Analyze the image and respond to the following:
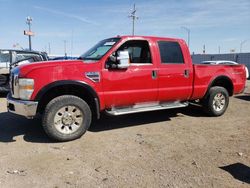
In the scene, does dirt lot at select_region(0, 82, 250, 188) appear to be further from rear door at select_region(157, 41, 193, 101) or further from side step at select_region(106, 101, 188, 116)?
rear door at select_region(157, 41, 193, 101)

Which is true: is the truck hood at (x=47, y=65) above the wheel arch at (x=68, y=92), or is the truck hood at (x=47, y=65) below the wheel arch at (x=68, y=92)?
above

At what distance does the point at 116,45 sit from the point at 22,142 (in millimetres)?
2707

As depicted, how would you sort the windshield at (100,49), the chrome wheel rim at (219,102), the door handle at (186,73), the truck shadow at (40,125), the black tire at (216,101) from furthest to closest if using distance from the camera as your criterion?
the chrome wheel rim at (219,102) < the black tire at (216,101) < the door handle at (186,73) < the windshield at (100,49) < the truck shadow at (40,125)

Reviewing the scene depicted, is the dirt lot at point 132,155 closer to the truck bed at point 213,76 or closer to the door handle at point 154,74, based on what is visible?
the truck bed at point 213,76

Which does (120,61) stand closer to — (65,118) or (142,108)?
(142,108)

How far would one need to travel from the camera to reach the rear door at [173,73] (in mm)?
6500

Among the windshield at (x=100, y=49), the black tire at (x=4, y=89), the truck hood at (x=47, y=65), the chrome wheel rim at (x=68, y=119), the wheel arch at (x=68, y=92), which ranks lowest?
the chrome wheel rim at (x=68, y=119)

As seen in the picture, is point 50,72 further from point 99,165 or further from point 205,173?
point 205,173

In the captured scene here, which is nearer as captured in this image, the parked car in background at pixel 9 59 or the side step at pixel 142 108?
the side step at pixel 142 108

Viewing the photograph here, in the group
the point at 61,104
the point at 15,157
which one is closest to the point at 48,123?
the point at 61,104

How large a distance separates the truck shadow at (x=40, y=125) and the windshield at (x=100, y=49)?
5.24ft

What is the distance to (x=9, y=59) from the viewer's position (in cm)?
1079

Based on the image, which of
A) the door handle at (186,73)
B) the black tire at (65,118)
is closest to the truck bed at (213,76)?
the door handle at (186,73)

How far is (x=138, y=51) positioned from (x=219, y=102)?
2.85m
